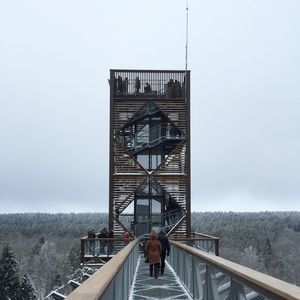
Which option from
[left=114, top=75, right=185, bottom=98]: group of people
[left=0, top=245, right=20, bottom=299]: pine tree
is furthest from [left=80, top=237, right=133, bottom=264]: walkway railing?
[left=0, top=245, right=20, bottom=299]: pine tree

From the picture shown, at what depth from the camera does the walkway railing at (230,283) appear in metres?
3.91

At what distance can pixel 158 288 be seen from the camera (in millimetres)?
10938

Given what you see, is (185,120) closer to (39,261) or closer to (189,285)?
(189,285)

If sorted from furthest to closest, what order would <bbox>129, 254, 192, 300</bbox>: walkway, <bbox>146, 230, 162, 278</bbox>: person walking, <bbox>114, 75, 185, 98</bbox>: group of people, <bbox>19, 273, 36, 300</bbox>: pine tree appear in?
<bbox>19, 273, 36, 300</bbox>: pine tree, <bbox>114, 75, 185, 98</bbox>: group of people, <bbox>146, 230, 162, 278</bbox>: person walking, <bbox>129, 254, 192, 300</bbox>: walkway

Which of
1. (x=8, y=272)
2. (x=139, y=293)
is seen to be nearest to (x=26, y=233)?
(x=8, y=272)

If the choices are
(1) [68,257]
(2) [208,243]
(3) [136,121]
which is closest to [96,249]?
(2) [208,243]

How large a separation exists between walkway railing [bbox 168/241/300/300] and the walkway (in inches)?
17.9

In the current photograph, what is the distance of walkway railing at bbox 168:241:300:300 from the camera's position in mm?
3906

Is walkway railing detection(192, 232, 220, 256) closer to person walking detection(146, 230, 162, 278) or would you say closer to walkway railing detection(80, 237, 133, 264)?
walkway railing detection(80, 237, 133, 264)

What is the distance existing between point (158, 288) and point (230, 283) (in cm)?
556

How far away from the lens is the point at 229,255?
96812 mm

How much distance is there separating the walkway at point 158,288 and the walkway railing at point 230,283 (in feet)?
1.49

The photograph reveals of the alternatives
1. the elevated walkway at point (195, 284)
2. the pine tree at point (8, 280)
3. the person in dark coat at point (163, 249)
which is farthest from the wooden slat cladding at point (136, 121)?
the pine tree at point (8, 280)

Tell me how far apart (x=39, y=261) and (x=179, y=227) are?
70.7 m
